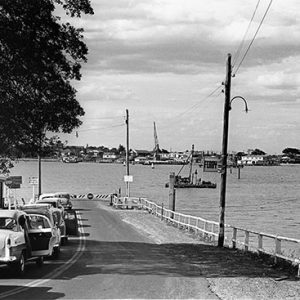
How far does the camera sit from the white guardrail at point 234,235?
68.1 ft

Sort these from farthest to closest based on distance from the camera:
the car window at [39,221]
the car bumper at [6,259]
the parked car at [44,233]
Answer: the car window at [39,221], the parked car at [44,233], the car bumper at [6,259]

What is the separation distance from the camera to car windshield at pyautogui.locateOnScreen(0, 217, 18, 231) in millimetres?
17594

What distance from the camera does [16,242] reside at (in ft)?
55.8

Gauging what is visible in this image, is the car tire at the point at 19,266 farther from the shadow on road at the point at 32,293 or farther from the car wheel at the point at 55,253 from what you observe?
the car wheel at the point at 55,253

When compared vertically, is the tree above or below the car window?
above

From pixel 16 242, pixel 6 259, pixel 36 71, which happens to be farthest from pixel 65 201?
pixel 6 259

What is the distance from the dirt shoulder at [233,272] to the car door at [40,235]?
175 inches

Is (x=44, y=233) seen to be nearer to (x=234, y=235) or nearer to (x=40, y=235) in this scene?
(x=40, y=235)

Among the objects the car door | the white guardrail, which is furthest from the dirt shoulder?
the car door

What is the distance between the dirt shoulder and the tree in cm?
718

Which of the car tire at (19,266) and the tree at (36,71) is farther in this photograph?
the tree at (36,71)

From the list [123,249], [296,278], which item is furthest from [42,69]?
[296,278]

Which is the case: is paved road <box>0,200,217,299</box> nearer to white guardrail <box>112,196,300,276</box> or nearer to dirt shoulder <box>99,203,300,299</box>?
dirt shoulder <box>99,203,300,299</box>

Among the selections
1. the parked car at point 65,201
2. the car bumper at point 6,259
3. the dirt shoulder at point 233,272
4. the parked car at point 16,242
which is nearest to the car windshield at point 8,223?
the parked car at point 16,242
